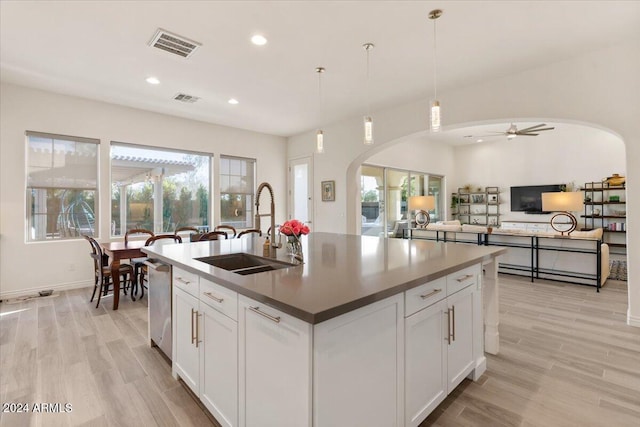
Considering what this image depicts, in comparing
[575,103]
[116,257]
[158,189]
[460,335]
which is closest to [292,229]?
[460,335]

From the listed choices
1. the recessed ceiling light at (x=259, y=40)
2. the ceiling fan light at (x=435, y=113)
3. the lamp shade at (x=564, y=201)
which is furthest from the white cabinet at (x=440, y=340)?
the lamp shade at (x=564, y=201)

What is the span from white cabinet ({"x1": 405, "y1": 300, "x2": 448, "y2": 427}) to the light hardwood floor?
0.20 metres

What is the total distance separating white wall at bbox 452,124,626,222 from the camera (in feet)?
23.9

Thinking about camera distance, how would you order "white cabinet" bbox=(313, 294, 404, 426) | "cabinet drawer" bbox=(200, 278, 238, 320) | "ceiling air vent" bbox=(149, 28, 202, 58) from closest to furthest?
"white cabinet" bbox=(313, 294, 404, 426) → "cabinet drawer" bbox=(200, 278, 238, 320) → "ceiling air vent" bbox=(149, 28, 202, 58)

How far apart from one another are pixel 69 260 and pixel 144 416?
156 inches

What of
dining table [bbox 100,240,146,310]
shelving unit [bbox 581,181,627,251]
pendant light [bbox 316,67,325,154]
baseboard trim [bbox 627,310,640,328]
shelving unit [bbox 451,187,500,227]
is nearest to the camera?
baseboard trim [bbox 627,310,640,328]

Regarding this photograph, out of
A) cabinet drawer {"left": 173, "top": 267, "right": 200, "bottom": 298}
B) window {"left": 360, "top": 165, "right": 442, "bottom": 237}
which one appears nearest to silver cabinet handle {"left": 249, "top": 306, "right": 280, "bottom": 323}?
cabinet drawer {"left": 173, "top": 267, "right": 200, "bottom": 298}

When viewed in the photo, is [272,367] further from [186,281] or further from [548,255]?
[548,255]

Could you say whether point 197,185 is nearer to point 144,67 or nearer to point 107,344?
point 144,67

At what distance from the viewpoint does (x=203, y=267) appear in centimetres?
177

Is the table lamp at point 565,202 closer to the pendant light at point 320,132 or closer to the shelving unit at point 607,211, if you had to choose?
the shelving unit at point 607,211

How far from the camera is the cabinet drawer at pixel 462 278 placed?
6.16 ft

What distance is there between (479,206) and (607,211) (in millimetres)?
2899

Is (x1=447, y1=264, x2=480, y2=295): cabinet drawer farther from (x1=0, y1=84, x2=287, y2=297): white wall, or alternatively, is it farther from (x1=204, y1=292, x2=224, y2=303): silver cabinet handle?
(x1=0, y1=84, x2=287, y2=297): white wall
